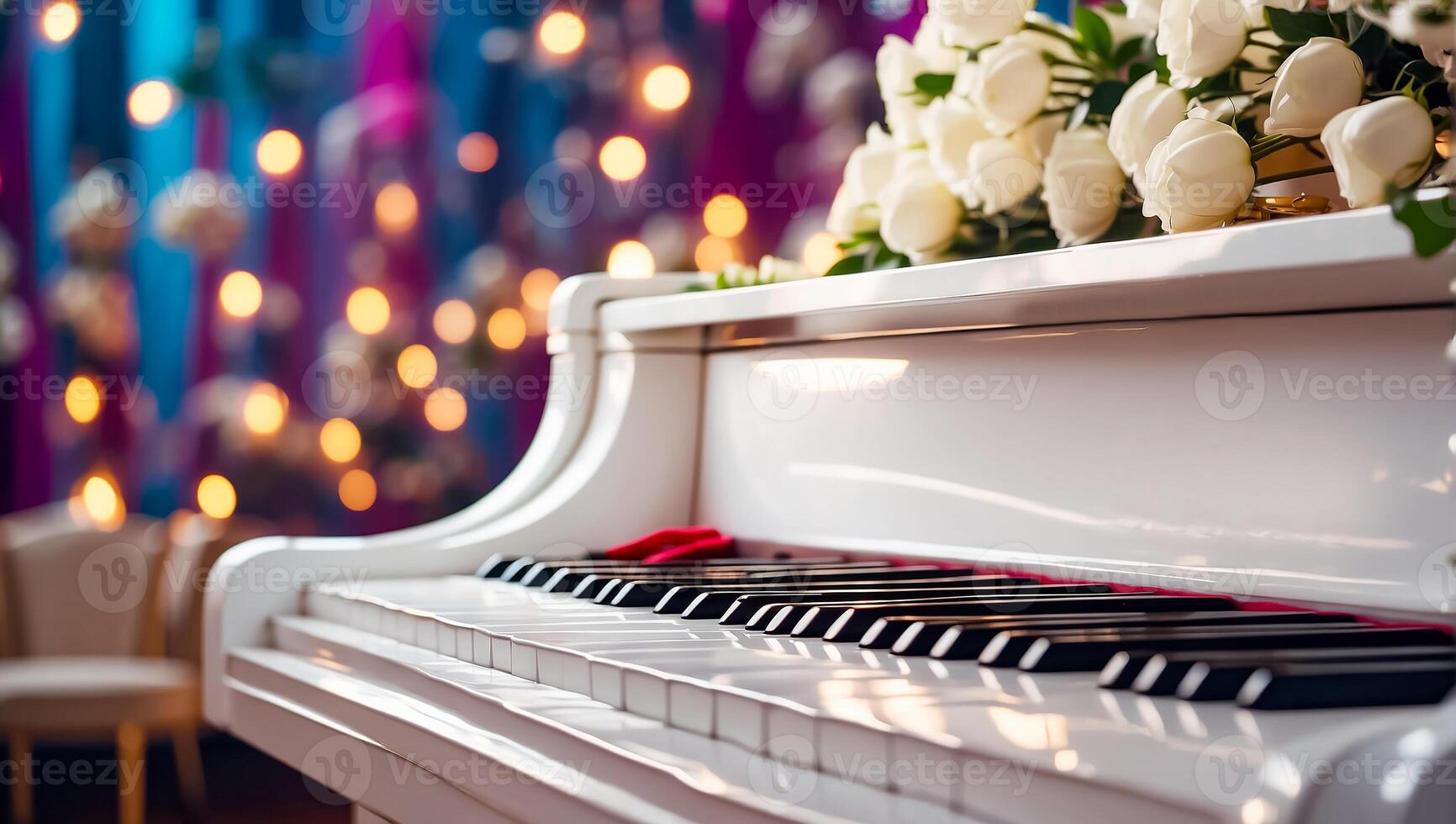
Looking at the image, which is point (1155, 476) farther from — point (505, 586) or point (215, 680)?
point (215, 680)

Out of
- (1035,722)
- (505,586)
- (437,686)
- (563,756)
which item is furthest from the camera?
(505,586)

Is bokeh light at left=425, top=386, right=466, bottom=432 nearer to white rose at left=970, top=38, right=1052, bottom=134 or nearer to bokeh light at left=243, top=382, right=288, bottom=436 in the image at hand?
bokeh light at left=243, top=382, right=288, bottom=436

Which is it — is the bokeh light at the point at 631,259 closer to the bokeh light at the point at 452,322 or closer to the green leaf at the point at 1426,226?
the bokeh light at the point at 452,322

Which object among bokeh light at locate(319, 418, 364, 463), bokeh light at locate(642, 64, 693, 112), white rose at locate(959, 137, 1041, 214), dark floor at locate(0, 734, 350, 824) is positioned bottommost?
dark floor at locate(0, 734, 350, 824)

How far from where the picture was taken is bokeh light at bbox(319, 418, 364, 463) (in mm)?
3303

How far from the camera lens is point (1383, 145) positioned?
0.83 meters

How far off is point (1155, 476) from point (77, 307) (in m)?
2.89

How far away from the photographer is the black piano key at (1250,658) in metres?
0.66

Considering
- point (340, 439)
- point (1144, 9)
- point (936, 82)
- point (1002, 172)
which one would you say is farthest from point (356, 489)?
point (1144, 9)

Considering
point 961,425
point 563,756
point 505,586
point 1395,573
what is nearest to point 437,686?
point 563,756

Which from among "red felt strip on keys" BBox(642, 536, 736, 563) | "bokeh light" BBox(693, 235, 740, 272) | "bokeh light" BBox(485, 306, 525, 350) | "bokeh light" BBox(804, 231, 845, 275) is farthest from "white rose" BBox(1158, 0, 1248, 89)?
"bokeh light" BBox(485, 306, 525, 350)

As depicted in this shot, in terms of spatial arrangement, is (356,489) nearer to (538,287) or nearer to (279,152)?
(538,287)

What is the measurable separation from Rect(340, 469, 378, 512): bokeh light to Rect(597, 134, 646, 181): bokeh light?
969 mm

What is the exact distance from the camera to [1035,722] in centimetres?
62
